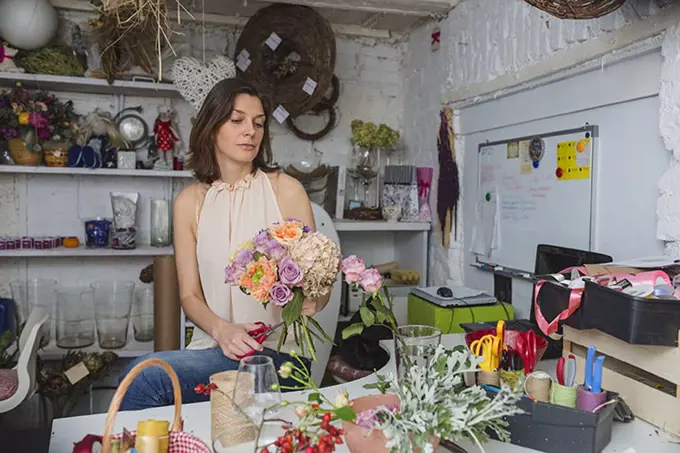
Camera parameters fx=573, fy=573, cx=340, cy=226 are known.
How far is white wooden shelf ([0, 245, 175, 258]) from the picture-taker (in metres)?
2.93

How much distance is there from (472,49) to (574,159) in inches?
38.1

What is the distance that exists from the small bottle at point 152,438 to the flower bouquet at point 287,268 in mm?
314

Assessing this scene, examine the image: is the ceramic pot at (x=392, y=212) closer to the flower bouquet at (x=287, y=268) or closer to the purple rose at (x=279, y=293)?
the flower bouquet at (x=287, y=268)

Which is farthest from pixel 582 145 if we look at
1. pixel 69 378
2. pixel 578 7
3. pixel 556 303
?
pixel 69 378

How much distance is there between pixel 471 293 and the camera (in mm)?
2578

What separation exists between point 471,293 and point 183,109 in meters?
2.01

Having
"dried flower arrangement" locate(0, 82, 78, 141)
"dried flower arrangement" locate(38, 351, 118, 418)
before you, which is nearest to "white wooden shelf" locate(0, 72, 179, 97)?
"dried flower arrangement" locate(0, 82, 78, 141)

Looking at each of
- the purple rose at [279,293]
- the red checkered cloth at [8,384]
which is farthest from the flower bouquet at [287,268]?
the red checkered cloth at [8,384]

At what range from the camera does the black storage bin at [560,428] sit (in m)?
1.07

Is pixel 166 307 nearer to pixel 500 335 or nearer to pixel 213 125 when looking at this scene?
pixel 213 125

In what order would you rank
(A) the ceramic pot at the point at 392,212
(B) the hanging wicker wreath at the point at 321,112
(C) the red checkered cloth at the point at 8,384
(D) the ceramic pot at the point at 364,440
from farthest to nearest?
(B) the hanging wicker wreath at the point at 321,112, (A) the ceramic pot at the point at 392,212, (C) the red checkered cloth at the point at 8,384, (D) the ceramic pot at the point at 364,440

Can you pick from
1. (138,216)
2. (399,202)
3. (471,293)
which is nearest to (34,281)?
(138,216)

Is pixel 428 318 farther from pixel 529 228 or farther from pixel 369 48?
pixel 369 48

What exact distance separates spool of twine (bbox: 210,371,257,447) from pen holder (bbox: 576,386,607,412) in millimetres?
645
